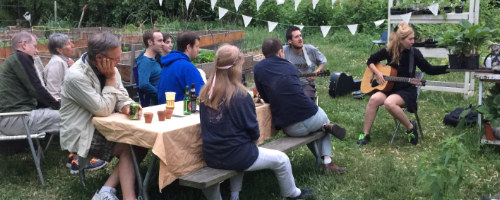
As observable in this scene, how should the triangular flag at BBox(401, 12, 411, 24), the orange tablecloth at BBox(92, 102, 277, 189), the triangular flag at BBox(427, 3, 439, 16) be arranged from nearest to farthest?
the orange tablecloth at BBox(92, 102, 277, 189) < the triangular flag at BBox(427, 3, 439, 16) < the triangular flag at BBox(401, 12, 411, 24)

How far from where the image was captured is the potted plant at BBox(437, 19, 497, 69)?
4812 mm

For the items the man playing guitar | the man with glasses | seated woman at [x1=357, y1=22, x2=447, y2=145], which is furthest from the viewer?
the man playing guitar

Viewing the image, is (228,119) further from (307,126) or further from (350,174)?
(350,174)

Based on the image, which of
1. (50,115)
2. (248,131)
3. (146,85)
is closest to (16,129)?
(50,115)

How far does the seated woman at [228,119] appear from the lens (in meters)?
3.74

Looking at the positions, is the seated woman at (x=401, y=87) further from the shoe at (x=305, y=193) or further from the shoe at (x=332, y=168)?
the shoe at (x=305, y=193)

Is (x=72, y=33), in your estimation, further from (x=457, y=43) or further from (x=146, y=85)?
(x=457, y=43)

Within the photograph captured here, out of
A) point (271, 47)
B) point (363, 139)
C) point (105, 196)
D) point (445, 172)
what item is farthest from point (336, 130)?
point (105, 196)

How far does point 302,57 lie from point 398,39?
1142mm

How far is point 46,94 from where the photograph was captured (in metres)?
5.00

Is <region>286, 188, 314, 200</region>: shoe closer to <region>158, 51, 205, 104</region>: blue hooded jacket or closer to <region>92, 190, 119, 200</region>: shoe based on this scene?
<region>158, 51, 205, 104</region>: blue hooded jacket

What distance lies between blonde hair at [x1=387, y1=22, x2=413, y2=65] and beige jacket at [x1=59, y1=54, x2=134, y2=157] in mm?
3300

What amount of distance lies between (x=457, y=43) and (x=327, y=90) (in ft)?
13.2

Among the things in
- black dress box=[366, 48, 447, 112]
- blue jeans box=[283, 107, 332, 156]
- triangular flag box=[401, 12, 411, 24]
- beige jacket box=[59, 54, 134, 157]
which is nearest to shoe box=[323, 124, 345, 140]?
blue jeans box=[283, 107, 332, 156]
